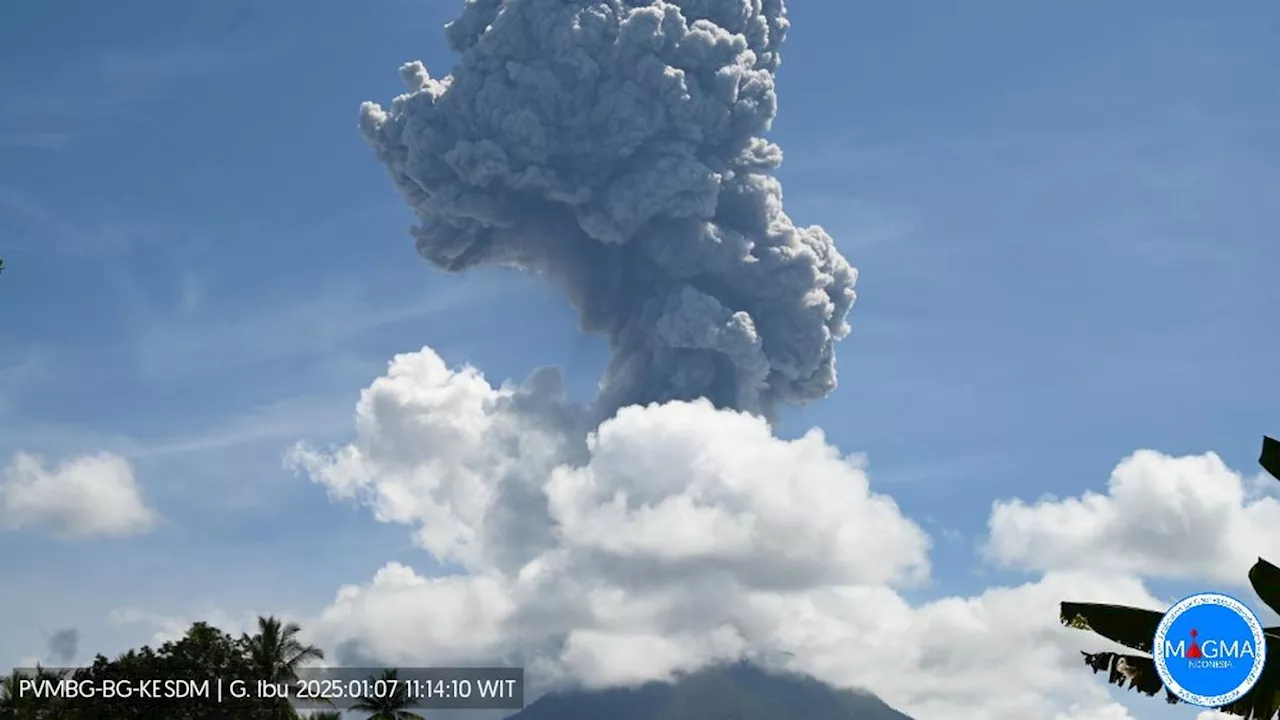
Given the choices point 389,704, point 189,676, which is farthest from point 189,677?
point 389,704

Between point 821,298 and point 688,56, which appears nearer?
point 688,56

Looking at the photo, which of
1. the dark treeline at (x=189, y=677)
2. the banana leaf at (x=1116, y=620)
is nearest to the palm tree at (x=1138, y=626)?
the banana leaf at (x=1116, y=620)

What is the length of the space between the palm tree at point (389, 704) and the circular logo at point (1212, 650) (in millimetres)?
59116

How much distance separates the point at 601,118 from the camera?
134 metres

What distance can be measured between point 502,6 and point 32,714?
83893 millimetres

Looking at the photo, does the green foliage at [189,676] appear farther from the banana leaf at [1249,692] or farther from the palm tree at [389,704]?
the banana leaf at [1249,692]

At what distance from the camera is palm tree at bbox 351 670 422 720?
71438 millimetres

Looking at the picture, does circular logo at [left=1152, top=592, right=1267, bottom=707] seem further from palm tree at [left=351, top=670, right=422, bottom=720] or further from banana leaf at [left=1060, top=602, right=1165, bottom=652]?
palm tree at [left=351, top=670, right=422, bottom=720]

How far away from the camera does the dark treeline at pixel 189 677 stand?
58.4 m

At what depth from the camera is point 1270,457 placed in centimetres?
1730

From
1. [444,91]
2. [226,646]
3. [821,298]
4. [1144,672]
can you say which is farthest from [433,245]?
[1144,672]

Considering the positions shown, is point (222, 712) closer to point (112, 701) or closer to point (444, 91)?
point (112, 701)

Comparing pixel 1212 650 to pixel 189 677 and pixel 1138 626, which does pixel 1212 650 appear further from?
pixel 189 677

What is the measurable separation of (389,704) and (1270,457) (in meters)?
60.9
